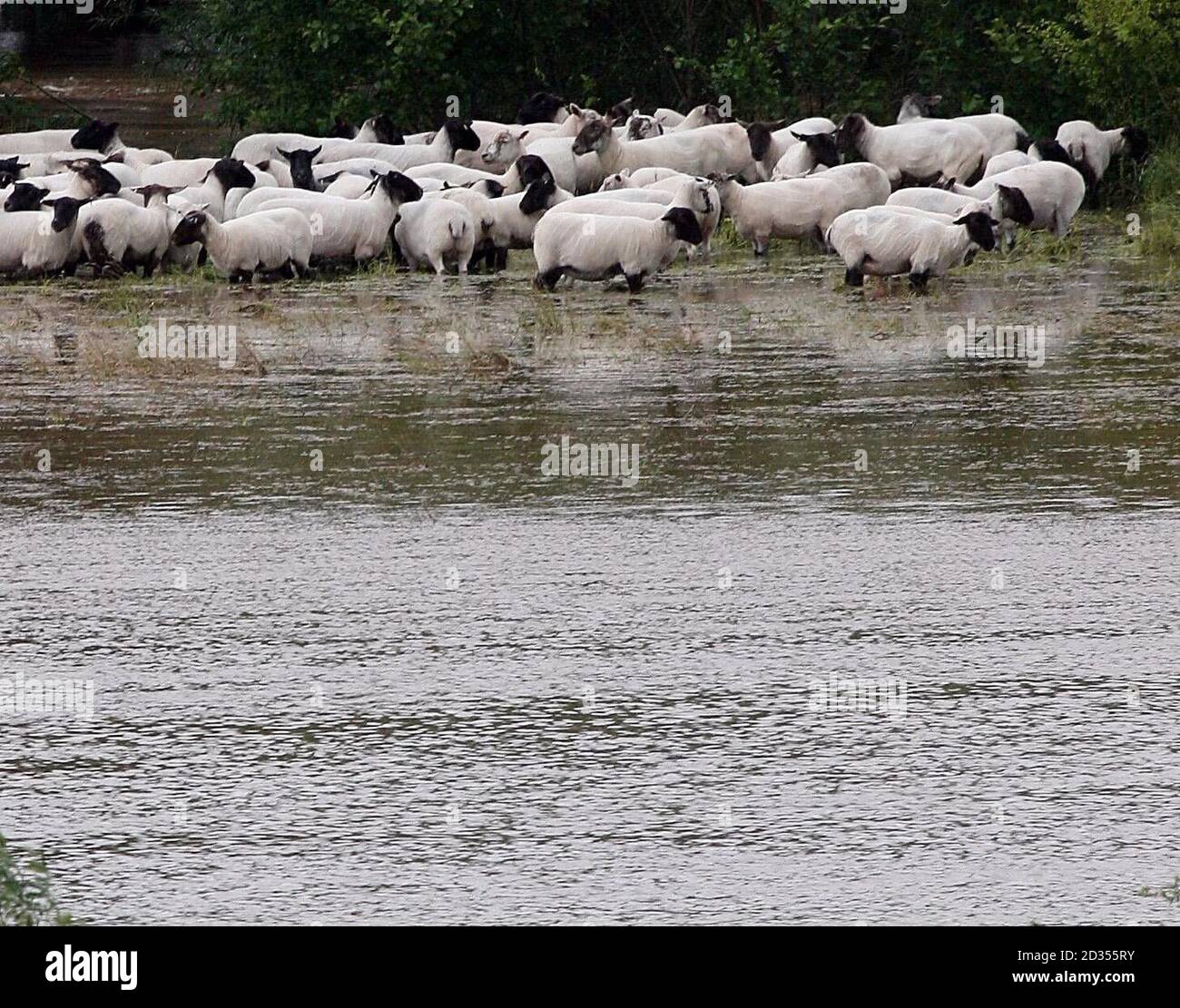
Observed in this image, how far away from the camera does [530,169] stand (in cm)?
2123

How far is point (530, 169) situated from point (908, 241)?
15.3 feet

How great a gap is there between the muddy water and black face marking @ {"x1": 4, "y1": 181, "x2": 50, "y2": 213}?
490 cm

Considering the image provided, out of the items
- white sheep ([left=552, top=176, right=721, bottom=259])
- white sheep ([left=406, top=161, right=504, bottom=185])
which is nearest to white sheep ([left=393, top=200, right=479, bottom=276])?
white sheep ([left=552, top=176, right=721, bottom=259])

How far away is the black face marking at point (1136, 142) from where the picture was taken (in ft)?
77.8

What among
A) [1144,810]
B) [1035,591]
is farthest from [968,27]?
[1144,810]

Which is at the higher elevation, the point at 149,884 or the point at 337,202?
the point at 337,202

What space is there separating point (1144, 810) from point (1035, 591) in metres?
2.66

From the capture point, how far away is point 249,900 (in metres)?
5.99

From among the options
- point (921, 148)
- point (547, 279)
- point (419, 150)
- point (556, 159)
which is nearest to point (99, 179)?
point (419, 150)

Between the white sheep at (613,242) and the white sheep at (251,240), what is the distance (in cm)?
215

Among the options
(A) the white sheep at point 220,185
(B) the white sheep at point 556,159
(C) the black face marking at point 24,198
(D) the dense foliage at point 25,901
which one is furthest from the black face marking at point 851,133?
(D) the dense foliage at point 25,901

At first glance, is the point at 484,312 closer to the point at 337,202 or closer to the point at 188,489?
the point at 337,202

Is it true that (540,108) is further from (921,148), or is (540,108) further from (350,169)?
(921,148)

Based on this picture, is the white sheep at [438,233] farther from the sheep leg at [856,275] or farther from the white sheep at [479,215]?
the sheep leg at [856,275]
